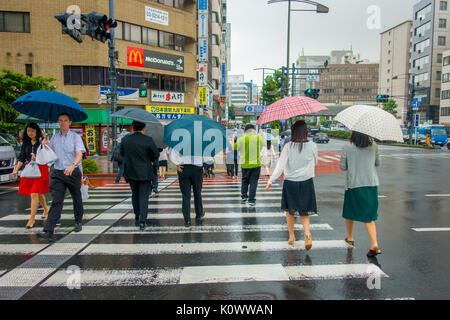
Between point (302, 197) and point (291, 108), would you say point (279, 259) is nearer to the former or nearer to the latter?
point (302, 197)

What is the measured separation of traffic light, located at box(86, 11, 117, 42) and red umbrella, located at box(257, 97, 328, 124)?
8.40 metres

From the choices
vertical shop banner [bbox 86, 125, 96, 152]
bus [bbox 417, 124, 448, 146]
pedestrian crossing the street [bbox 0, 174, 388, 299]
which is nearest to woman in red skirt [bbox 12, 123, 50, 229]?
pedestrian crossing the street [bbox 0, 174, 388, 299]

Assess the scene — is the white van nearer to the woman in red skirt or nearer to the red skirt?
the woman in red skirt

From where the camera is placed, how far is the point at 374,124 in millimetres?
4391

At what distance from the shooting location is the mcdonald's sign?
2797 cm

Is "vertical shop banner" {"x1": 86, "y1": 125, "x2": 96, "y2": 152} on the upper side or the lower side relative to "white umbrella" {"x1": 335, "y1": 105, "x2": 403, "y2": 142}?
lower

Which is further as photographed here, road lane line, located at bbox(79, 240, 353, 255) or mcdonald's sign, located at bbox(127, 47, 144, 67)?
mcdonald's sign, located at bbox(127, 47, 144, 67)

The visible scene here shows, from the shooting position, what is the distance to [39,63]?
2534 centimetres

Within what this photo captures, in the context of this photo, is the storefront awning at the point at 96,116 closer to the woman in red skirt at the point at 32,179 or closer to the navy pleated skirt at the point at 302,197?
the woman in red skirt at the point at 32,179

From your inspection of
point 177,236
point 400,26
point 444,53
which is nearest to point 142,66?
point 177,236

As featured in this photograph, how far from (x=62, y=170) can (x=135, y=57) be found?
2481 cm

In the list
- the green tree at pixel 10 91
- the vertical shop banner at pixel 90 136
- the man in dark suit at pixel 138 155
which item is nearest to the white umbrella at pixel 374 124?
the man in dark suit at pixel 138 155

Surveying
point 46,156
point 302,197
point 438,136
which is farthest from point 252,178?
point 438,136

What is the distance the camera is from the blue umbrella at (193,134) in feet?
19.3
